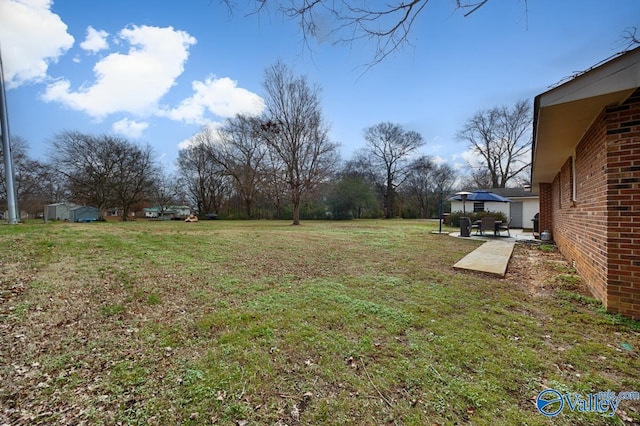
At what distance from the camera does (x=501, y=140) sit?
26.7 metres

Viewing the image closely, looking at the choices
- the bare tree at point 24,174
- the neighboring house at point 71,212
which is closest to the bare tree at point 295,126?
the neighboring house at point 71,212

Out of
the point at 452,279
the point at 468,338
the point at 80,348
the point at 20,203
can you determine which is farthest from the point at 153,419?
the point at 20,203

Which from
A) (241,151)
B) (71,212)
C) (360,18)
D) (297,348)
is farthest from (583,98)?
(71,212)

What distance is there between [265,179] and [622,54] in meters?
19.7

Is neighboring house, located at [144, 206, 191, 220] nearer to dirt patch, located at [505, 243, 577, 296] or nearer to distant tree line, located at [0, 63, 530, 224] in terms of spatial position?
distant tree line, located at [0, 63, 530, 224]

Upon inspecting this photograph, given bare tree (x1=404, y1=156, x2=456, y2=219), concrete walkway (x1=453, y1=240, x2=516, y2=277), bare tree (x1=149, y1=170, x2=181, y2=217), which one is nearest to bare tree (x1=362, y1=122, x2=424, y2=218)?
bare tree (x1=404, y1=156, x2=456, y2=219)

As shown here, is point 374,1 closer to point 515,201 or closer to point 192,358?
point 192,358

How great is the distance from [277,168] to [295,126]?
140 inches

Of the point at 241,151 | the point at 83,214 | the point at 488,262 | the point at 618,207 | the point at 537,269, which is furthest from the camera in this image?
the point at 83,214

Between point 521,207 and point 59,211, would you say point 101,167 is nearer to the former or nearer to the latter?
point 59,211

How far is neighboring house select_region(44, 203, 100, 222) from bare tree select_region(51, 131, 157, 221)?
9.43ft

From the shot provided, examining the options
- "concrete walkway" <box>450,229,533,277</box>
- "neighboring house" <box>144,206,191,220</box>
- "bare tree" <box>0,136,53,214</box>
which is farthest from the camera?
"neighboring house" <box>144,206,191,220</box>

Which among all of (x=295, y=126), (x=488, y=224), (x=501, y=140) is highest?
(x=501, y=140)

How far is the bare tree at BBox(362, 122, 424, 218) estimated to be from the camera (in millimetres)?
33719
